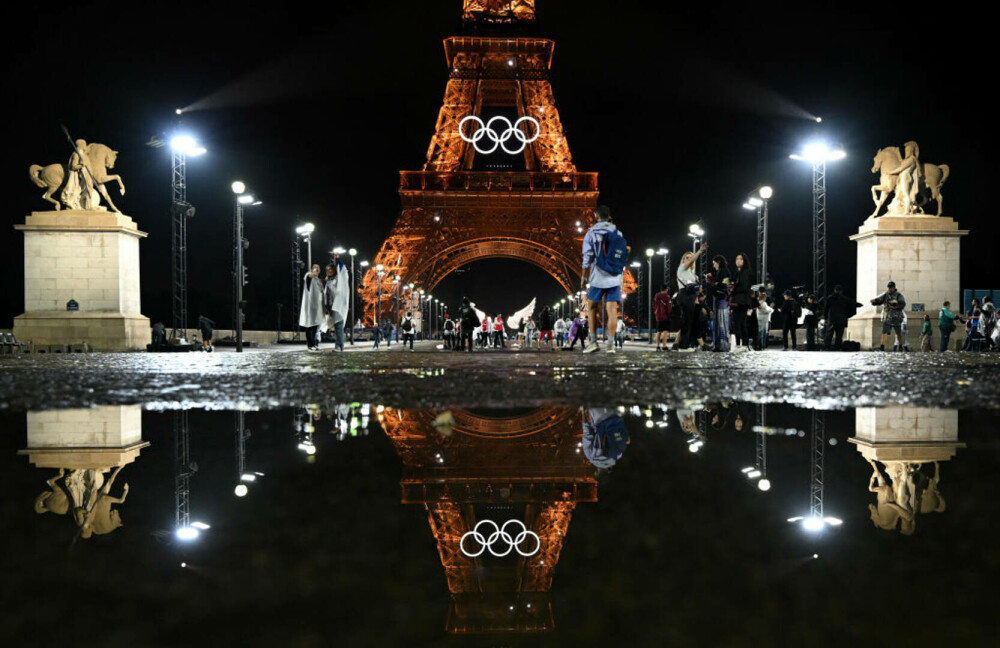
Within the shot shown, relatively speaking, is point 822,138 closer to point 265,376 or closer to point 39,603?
point 265,376

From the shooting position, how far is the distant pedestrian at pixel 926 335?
18172 mm

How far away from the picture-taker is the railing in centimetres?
4478

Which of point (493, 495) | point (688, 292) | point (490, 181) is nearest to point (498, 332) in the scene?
point (490, 181)

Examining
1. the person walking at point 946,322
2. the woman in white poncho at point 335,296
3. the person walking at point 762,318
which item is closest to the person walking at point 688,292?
the person walking at point 762,318

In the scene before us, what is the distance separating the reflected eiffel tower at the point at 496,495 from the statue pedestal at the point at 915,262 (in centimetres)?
1852

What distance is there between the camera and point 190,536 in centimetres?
119

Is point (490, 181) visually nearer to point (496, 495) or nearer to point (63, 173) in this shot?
point (63, 173)

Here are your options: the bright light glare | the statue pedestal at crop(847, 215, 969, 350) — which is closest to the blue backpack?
the statue pedestal at crop(847, 215, 969, 350)

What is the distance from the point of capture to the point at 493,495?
1.57 meters

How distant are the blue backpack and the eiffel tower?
3383 centimetres

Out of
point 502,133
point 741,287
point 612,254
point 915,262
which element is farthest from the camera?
point 502,133

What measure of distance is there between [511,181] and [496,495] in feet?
148

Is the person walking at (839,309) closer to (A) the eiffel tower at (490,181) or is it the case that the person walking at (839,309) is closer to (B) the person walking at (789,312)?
(B) the person walking at (789,312)

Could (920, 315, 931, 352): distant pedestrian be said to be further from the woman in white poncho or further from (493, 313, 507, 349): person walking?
(493, 313, 507, 349): person walking
